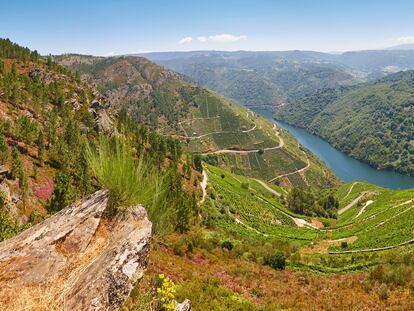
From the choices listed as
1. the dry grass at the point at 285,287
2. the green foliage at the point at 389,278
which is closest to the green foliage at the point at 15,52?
the dry grass at the point at 285,287

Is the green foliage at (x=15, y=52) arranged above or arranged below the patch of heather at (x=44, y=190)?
above

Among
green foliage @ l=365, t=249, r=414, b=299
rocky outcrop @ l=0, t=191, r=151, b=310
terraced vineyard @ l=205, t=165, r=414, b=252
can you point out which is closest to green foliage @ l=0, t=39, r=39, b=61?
terraced vineyard @ l=205, t=165, r=414, b=252

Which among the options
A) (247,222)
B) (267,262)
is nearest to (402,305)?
(267,262)

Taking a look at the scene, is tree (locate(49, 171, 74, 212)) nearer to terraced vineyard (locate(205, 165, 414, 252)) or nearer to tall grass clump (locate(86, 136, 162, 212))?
tall grass clump (locate(86, 136, 162, 212))

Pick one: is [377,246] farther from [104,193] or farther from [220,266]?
[104,193]

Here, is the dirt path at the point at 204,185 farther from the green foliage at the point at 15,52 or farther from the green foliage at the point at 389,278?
the green foliage at the point at 15,52

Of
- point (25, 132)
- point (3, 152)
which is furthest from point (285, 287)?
point (25, 132)

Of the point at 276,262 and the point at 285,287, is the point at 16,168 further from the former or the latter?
the point at 285,287

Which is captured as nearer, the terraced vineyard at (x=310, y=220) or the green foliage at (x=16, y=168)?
the terraced vineyard at (x=310, y=220)

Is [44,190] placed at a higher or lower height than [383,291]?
lower
